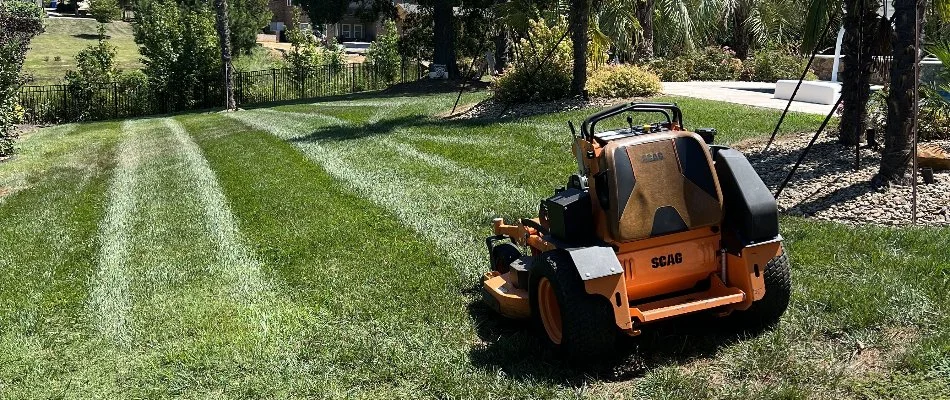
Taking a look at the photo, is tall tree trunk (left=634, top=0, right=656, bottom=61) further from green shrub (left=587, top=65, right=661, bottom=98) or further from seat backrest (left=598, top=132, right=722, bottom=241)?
seat backrest (left=598, top=132, right=722, bottom=241)

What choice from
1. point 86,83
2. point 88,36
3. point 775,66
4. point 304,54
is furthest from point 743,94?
point 88,36

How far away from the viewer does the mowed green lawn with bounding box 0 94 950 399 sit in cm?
457

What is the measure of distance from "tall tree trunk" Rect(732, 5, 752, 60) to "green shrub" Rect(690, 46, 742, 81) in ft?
12.9

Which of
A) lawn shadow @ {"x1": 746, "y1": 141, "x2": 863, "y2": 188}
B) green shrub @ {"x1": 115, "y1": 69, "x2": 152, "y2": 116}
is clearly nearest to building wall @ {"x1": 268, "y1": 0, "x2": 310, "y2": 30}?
green shrub @ {"x1": 115, "y1": 69, "x2": 152, "y2": 116}

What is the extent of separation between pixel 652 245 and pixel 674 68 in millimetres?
20969

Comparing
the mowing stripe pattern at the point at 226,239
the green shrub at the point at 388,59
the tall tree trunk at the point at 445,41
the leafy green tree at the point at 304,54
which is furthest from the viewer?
the leafy green tree at the point at 304,54

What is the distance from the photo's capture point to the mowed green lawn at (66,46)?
41806 millimetres

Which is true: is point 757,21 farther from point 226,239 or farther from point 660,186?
point 660,186

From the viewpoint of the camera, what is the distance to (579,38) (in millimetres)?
16000

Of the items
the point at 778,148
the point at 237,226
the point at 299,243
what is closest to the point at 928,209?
the point at 778,148

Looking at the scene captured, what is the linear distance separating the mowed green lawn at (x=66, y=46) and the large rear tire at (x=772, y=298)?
37.0 metres

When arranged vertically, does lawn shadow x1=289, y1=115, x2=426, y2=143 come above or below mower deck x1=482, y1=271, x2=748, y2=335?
above

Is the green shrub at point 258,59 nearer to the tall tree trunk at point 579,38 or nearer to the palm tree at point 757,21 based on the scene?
the palm tree at point 757,21

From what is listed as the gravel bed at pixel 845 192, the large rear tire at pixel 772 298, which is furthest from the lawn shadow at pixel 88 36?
the large rear tire at pixel 772 298
